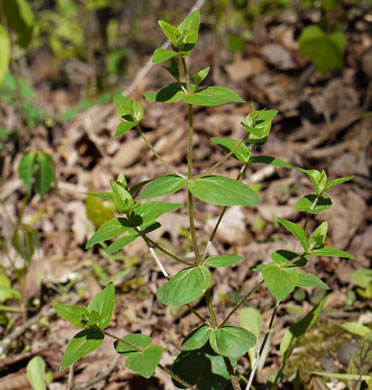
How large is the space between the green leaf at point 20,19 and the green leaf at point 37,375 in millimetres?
2445

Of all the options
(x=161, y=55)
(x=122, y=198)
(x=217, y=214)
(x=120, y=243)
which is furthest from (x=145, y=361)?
(x=217, y=214)

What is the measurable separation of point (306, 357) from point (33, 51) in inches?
260

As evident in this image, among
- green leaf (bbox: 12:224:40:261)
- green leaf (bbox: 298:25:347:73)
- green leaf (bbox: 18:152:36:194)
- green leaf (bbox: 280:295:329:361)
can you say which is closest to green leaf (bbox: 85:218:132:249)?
green leaf (bbox: 280:295:329:361)

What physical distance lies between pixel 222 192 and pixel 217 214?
1.51m

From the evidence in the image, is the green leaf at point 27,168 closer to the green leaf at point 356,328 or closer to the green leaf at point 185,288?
the green leaf at point 185,288

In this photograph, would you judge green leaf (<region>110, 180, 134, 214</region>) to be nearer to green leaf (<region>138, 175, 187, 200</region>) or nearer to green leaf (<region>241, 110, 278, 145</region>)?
green leaf (<region>138, 175, 187, 200</region>)

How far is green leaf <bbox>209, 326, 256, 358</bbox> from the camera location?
39.6 inches

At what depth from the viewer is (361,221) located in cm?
213

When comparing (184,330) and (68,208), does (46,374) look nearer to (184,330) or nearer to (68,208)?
(184,330)

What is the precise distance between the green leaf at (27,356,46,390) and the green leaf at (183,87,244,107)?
115cm

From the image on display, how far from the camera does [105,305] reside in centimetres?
104

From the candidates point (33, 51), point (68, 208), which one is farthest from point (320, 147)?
point (33, 51)

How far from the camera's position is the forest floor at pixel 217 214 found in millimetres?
1681

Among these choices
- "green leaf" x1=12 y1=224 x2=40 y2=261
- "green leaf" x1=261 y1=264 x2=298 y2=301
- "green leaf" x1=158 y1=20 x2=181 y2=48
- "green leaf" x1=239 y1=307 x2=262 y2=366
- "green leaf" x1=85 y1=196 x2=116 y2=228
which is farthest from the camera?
"green leaf" x1=85 y1=196 x2=116 y2=228
